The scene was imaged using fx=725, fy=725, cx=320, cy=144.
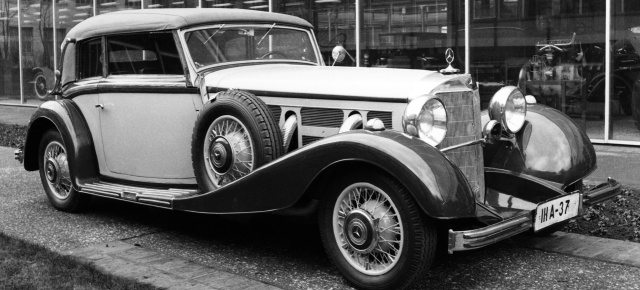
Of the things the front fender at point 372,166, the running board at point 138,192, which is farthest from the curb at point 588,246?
the running board at point 138,192

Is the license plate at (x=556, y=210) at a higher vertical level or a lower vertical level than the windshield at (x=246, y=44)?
lower

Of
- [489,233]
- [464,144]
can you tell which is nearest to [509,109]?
[464,144]

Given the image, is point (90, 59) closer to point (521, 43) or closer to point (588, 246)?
point (588, 246)

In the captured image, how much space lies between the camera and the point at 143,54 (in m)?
5.55

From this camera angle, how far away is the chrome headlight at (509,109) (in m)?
4.71

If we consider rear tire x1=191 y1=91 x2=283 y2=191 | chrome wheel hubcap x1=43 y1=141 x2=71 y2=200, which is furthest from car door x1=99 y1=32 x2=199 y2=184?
chrome wheel hubcap x1=43 y1=141 x2=71 y2=200

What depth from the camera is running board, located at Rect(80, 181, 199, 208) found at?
502cm

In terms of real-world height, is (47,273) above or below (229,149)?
below

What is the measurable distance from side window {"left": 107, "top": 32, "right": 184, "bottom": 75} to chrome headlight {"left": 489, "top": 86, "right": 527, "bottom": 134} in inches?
88.0

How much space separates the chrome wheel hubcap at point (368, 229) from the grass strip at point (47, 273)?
112 cm

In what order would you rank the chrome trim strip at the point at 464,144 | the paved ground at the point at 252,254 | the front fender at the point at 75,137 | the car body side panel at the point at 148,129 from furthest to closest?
the front fender at the point at 75,137
the car body side panel at the point at 148,129
the chrome trim strip at the point at 464,144
the paved ground at the point at 252,254

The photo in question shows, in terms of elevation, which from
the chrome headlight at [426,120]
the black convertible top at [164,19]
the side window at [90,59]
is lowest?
the chrome headlight at [426,120]

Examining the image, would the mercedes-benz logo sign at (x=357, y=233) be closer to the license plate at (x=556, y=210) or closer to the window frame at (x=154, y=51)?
the license plate at (x=556, y=210)

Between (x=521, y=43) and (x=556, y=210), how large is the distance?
22.1 ft
